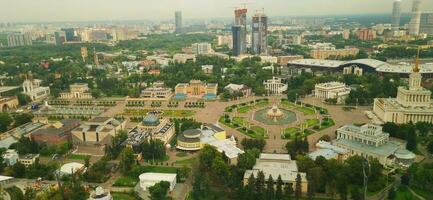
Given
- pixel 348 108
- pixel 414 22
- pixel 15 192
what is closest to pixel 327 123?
pixel 348 108

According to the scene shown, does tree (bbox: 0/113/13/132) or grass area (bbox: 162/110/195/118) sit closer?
tree (bbox: 0/113/13/132)

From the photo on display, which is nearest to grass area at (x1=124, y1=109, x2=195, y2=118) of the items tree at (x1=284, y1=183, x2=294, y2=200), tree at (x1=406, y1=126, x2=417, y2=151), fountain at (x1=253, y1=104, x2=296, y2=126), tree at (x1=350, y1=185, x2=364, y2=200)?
fountain at (x1=253, y1=104, x2=296, y2=126)

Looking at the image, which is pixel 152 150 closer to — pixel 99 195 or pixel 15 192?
pixel 99 195

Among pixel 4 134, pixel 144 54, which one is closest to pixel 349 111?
pixel 4 134

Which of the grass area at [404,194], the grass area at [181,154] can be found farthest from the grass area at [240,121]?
the grass area at [404,194]

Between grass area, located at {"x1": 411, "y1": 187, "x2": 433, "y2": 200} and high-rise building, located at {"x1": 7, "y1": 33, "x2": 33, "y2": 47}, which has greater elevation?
high-rise building, located at {"x1": 7, "y1": 33, "x2": 33, "y2": 47}

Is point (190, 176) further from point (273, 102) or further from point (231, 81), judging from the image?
point (231, 81)

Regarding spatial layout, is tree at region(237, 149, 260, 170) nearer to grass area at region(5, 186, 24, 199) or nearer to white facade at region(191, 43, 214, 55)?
grass area at region(5, 186, 24, 199)
